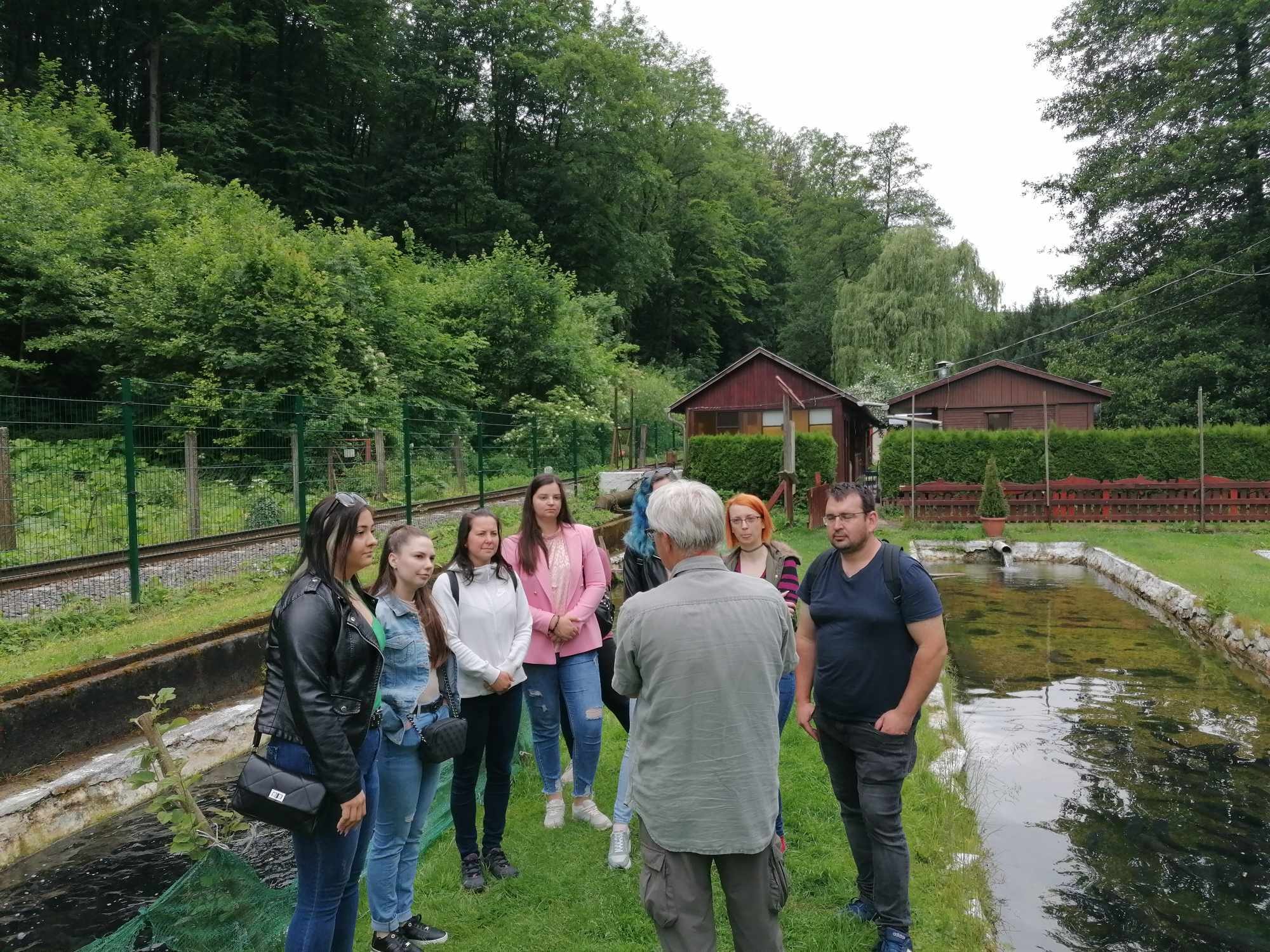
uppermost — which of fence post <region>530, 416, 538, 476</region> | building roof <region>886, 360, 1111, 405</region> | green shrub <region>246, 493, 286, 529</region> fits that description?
building roof <region>886, 360, 1111, 405</region>

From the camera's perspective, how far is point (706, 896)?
2369 millimetres

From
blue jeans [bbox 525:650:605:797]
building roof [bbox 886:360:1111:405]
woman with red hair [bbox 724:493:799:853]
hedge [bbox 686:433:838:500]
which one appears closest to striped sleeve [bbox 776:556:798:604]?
woman with red hair [bbox 724:493:799:853]

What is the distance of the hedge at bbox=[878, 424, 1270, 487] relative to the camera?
74.0ft

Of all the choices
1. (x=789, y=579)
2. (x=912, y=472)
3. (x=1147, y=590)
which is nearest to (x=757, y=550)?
(x=789, y=579)

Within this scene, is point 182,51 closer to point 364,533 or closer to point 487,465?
point 487,465

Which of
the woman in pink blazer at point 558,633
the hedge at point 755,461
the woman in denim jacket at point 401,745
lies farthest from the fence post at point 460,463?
the woman in denim jacket at point 401,745

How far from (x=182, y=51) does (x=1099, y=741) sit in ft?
112

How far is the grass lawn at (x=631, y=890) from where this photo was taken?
3428 millimetres

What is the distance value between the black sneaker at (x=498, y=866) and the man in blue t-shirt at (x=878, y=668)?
5.48ft

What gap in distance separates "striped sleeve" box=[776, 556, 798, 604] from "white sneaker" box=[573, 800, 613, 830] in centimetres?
153

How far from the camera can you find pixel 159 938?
2980 millimetres

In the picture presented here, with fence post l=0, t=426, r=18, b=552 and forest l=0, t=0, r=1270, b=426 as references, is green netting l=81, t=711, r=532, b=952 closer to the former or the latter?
fence post l=0, t=426, r=18, b=552

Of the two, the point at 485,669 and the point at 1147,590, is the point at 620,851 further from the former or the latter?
the point at 1147,590

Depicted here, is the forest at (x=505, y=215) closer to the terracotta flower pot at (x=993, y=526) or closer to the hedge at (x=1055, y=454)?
the hedge at (x=1055, y=454)
